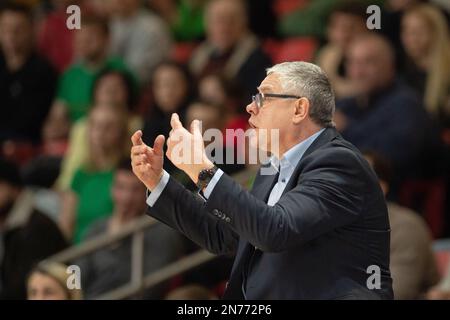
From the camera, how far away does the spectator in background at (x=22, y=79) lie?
23.4 feet

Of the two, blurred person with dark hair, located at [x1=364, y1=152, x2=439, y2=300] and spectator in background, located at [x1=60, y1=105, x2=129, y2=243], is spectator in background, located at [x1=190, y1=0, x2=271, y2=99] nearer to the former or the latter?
spectator in background, located at [x1=60, y1=105, x2=129, y2=243]

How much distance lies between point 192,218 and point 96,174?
9.86 ft

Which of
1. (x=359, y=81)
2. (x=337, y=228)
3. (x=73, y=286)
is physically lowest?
(x=73, y=286)

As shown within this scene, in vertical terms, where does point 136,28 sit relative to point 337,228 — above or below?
above

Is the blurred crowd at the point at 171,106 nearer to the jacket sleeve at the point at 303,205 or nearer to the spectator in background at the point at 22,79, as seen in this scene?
the spectator in background at the point at 22,79

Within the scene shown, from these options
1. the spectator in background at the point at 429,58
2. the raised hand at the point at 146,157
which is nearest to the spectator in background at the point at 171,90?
the spectator in background at the point at 429,58

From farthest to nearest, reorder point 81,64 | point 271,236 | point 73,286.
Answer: point 81,64 < point 73,286 < point 271,236

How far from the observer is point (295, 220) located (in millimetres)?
2787

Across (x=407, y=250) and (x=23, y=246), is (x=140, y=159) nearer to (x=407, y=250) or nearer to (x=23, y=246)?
(x=407, y=250)

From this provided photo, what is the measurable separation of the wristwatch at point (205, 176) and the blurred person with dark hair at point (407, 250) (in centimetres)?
192

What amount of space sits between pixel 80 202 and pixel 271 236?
3467 millimetres
